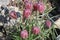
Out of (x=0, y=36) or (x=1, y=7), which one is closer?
(x=0, y=36)

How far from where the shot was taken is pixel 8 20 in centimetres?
309

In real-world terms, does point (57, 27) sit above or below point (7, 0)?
below

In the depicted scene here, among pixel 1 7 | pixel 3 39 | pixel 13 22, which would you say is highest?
pixel 1 7

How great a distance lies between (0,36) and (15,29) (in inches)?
13.0

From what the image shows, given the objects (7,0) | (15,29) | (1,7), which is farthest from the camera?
(7,0)

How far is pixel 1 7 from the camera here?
3.41m

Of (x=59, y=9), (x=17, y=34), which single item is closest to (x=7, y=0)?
(x=59, y=9)

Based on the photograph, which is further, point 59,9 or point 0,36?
point 59,9

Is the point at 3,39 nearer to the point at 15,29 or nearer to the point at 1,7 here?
the point at 15,29

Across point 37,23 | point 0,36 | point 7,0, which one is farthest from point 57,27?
point 7,0

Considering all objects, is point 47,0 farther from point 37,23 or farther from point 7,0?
point 37,23

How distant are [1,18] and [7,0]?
0.58 m

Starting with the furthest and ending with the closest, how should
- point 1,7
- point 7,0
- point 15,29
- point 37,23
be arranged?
1. point 7,0
2. point 1,7
3. point 15,29
4. point 37,23

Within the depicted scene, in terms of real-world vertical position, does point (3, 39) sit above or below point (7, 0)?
below
